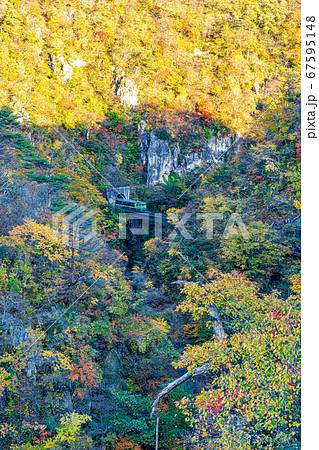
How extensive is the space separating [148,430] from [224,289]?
5.83 m

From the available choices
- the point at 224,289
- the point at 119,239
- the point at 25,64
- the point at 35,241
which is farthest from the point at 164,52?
the point at 224,289

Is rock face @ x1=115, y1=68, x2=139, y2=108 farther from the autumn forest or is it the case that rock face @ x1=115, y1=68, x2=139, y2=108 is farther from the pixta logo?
the pixta logo

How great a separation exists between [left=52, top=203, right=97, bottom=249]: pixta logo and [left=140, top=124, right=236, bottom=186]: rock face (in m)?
8.05

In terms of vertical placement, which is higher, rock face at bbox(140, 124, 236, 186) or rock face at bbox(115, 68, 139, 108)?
rock face at bbox(115, 68, 139, 108)

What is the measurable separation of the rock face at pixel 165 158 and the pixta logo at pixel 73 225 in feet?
26.4

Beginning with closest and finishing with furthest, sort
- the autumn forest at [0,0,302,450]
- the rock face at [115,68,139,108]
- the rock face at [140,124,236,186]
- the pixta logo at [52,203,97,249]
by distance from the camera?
1. the autumn forest at [0,0,302,450]
2. the pixta logo at [52,203,97,249]
3. the rock face at [140,124,236,186]
4. the rock face at [115,68,139,108]

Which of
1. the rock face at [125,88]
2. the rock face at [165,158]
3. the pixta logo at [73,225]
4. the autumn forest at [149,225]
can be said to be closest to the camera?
the autumn forest at [149,225]

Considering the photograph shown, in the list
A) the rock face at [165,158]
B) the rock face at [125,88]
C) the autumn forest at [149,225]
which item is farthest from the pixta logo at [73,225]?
the rock face at [125,88]

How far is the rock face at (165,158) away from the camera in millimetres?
22598

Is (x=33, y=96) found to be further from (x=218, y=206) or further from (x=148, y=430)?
(x=148, y=430)

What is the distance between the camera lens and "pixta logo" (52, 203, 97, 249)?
12.2 m

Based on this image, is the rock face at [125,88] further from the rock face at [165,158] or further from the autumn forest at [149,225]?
the rock face at [165,158]

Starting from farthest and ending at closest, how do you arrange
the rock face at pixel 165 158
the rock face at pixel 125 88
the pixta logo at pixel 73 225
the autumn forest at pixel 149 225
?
the rock face at pixel 125 88 → the rock face at pixel 165 158 → the pixta logo at pixel 73 225 → the autumn forest at pixel 149 225

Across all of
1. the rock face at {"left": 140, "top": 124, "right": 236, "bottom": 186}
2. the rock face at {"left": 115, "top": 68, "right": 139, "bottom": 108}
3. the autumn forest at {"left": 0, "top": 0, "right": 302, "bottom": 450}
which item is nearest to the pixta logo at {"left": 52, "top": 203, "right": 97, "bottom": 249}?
the autumn forest at {"left": 0, "top": 0, "right": 302, "bottom": 450}
